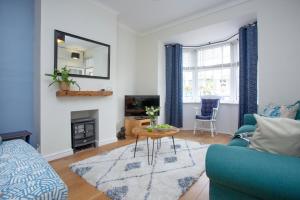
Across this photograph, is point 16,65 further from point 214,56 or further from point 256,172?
point 214,56

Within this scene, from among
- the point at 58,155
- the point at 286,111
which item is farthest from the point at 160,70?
the point at 58,155

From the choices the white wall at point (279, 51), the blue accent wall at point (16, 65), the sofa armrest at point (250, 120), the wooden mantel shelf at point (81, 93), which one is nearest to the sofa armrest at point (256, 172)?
the sofa armrest at point (250, 120)

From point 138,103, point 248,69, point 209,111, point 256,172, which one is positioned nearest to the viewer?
point 256,172

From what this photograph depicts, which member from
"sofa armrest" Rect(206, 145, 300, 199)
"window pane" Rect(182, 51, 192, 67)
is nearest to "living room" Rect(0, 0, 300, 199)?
"sofa armrest" Rect(206, 145, 300, 199)

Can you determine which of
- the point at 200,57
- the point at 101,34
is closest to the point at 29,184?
the point at 101,34

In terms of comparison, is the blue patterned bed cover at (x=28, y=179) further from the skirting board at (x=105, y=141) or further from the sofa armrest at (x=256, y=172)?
the skirting board at (x=105, y=141)

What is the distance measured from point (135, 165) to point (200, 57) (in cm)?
374

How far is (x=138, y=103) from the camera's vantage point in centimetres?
412

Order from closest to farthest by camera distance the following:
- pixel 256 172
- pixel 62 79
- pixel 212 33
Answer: pixel 256 172 → pixel 62 79 → pixel 212 33

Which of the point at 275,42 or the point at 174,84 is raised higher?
the point at 275,42

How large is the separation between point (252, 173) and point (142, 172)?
145cm

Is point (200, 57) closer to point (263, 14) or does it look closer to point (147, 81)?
point (147, 81)

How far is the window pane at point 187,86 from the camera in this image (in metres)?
4.96

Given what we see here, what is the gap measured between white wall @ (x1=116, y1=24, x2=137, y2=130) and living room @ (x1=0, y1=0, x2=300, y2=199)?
34 mm
